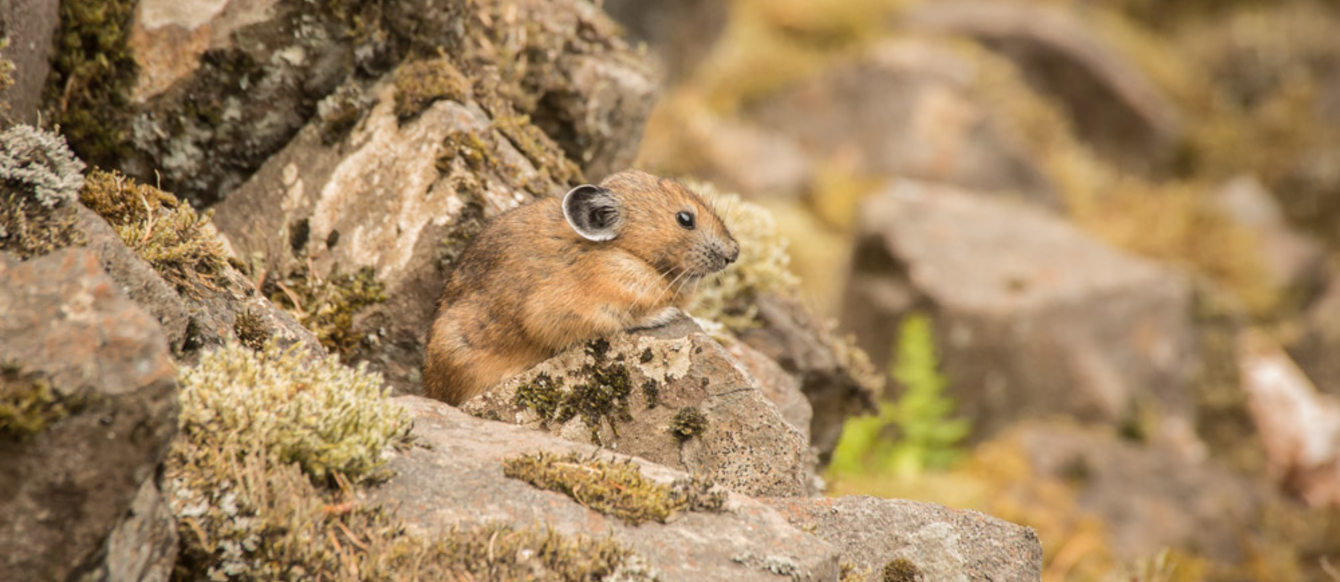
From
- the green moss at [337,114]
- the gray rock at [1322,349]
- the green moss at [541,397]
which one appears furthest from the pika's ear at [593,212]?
the gray rock at [1322,349]

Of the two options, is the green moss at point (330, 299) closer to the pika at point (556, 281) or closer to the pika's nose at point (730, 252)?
the pika at point (556, 281)

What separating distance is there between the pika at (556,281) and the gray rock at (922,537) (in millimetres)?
1604

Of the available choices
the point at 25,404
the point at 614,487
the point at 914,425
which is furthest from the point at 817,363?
the point at 25,404

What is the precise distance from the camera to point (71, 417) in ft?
13.0

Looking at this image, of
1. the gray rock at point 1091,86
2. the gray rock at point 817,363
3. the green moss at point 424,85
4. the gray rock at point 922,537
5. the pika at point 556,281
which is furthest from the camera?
the gray rock at point 1091,86

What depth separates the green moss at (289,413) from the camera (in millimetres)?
4918

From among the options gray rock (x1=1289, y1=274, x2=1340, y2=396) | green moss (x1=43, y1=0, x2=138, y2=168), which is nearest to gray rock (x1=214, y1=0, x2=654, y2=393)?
green moss (x1=43, y1=0, x2=138, y2=168)

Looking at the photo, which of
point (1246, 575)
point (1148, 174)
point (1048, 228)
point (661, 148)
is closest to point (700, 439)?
point (661, 148)

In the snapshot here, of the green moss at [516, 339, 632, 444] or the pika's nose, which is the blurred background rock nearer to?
the pika's nose

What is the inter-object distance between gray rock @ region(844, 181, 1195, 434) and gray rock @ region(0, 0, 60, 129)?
11662 mm

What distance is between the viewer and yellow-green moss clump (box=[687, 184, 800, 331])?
888 cm

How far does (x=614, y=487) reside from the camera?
5.45m

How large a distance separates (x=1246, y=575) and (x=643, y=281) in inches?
429

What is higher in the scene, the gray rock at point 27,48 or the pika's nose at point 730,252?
the pika's nose at point 730,252
